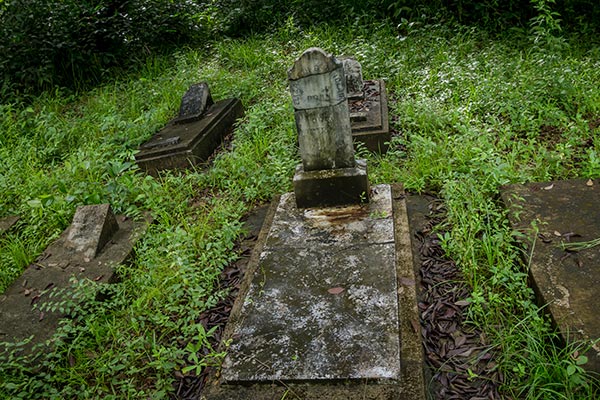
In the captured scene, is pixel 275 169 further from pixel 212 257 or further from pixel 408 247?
pixel 408 247

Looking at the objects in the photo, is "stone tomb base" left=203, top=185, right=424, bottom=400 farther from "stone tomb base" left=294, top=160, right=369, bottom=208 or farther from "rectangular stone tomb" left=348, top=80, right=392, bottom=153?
"rectangular stone tomb" left=348, top=80, right=392, bottom=153

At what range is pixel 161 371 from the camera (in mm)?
2793

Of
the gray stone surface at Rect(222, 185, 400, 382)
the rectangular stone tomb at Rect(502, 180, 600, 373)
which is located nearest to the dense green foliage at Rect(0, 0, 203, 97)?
the gray stone surface at Rect(222, 185, 400, 382)

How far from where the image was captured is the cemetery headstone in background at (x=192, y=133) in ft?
17.4

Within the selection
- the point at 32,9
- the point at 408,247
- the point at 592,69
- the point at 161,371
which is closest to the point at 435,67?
the point at 592,69

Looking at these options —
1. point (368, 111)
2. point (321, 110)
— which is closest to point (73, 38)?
point (368, 111)

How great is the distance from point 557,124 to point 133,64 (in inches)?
286

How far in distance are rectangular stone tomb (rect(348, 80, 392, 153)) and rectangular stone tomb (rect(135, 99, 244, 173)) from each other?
1662mm

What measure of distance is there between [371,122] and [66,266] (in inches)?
125

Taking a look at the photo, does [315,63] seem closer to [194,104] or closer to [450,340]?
[450,340]

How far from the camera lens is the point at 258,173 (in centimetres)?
470

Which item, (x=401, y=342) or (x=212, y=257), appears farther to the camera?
(x=212, y=257)

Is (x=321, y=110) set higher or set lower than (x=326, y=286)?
higher

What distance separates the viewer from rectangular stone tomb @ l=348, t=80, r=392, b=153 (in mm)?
4934
